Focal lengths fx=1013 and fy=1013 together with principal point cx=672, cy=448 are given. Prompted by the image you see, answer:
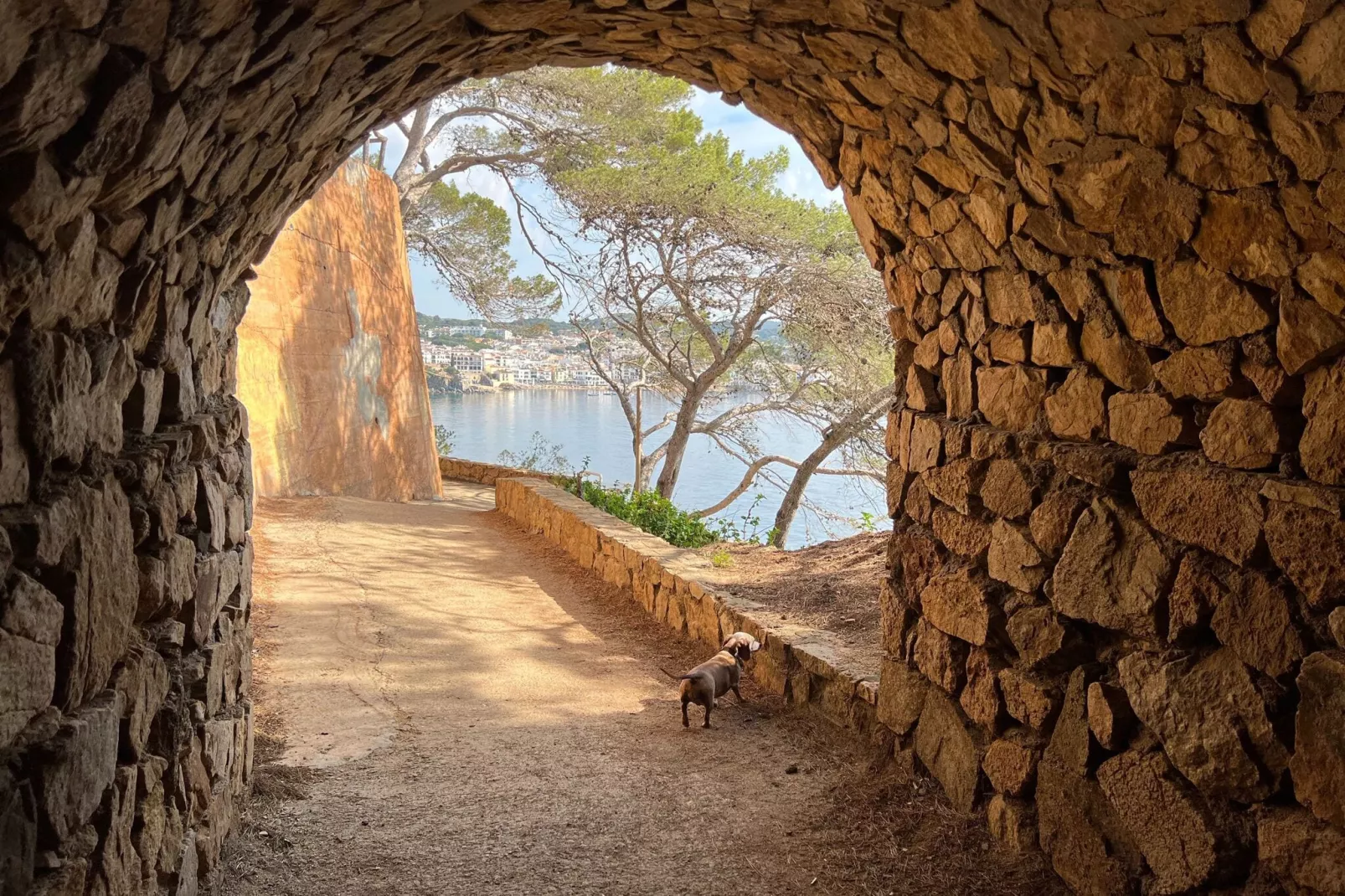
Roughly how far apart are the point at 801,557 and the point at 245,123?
5.78 meters

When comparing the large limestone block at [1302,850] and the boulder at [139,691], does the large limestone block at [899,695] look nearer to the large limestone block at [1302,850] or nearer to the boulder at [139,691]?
the large limestone block at [1302,850]

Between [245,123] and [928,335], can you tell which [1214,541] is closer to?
[928,335]

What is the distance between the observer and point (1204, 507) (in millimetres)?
2369

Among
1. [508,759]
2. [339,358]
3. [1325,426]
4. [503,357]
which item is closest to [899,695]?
[508,759]

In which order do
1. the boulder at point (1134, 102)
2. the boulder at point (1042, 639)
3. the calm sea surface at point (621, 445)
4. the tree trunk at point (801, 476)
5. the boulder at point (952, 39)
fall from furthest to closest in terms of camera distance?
the calm sea surface at point (621, 445) < the tree trunk at point (801, 476) < the boulder at point (1042, 639) < the boulder at point (952, 39) < the boulder at point (1134, 102)

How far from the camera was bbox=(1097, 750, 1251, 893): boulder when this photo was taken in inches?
91.7

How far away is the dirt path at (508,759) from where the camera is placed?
3230mm

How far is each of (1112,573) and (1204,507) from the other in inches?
15.5

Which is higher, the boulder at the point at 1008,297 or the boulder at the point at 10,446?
the boulder at the point at 1008,297

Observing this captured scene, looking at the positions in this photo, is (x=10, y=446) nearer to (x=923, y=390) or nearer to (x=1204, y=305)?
(x=1204, y=305)

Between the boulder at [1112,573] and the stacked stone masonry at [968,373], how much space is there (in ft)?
0.04

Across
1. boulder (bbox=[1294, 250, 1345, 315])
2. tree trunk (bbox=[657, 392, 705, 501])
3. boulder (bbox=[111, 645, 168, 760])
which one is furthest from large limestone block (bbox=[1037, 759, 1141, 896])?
tree trunk (bbox=[657, 392, 705, 501])

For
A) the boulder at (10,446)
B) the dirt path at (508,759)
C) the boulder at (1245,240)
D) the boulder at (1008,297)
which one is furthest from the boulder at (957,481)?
the boulder at (10,446)

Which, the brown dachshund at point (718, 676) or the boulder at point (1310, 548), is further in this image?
the brown dachshund at point (718, 676)
